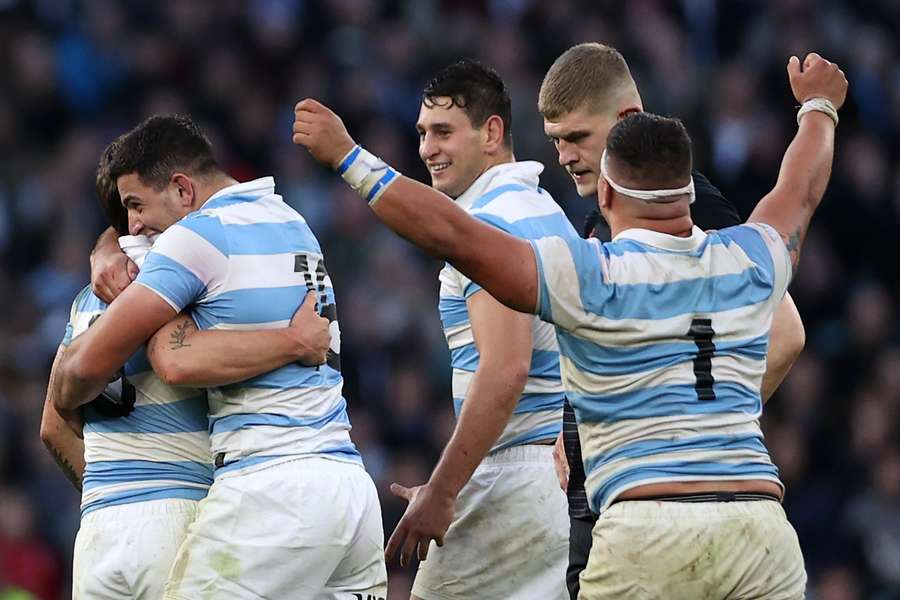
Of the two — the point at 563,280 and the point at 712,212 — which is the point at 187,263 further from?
the point at 712,212

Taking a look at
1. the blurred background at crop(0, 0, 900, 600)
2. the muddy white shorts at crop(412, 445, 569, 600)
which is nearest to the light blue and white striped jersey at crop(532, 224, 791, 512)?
the muddy white shorts at crop(412, 445, 569, 600)

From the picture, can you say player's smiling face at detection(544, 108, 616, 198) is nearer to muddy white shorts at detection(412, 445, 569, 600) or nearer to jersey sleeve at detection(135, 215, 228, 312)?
muddy white shorts at detection(412, 445, 569, 600)

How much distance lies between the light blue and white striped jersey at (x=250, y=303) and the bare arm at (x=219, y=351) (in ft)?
0.19

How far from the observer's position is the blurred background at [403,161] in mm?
10961

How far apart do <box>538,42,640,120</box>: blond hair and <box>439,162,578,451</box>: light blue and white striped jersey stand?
0.87ft

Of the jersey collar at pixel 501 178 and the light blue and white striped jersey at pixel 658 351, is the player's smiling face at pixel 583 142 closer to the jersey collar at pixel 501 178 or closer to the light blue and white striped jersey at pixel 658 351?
the jersey collar at pixel 501 178

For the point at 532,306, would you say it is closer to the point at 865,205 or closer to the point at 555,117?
the point at 555,117

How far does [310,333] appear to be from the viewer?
5.14m

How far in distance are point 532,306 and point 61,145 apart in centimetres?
842

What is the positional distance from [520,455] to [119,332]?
4.68 ft

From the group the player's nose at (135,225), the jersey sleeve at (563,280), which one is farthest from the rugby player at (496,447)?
the player's nose at (135,225)

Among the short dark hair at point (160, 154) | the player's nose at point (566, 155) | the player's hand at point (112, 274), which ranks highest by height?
the short dark hair at point (160, 154)

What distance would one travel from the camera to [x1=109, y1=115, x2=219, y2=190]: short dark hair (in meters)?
5.39

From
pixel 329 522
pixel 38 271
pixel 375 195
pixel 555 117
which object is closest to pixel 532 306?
pixel 375 195
